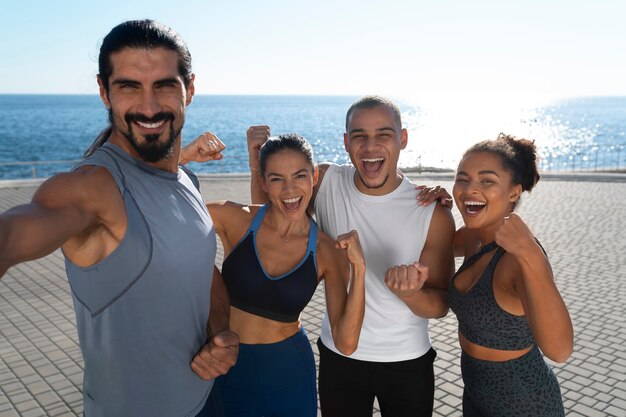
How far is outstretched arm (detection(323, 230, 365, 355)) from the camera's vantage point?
105 inches

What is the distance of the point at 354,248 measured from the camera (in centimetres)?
266

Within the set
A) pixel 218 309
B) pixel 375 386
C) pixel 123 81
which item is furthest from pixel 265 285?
pixel 123 81

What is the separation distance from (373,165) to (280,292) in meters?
0.99

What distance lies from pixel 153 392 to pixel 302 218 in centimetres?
147

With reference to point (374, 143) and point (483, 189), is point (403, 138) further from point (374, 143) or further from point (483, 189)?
point (483, 189)

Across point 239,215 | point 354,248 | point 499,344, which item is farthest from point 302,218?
→ point 499,344

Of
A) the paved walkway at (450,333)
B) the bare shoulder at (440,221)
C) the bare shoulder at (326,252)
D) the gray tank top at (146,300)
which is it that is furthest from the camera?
the paved walkway at (450,333)

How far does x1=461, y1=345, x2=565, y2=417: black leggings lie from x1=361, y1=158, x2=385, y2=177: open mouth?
1.26 m

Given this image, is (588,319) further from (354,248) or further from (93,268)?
(93,268)

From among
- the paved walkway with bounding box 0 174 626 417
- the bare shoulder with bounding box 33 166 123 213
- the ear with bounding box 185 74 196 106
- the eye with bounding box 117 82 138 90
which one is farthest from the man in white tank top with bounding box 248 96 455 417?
the paved walkway with bounding box 0 174 626 417

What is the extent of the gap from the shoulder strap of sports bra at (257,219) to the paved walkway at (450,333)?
9.40 feet

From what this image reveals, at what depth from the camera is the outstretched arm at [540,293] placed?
2.19 metres

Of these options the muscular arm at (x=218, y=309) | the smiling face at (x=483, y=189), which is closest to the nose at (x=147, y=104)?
the muscular arm at (x=218, y=309)

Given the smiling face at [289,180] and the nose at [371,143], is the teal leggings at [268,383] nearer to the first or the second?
the smiling face at [289,180]
